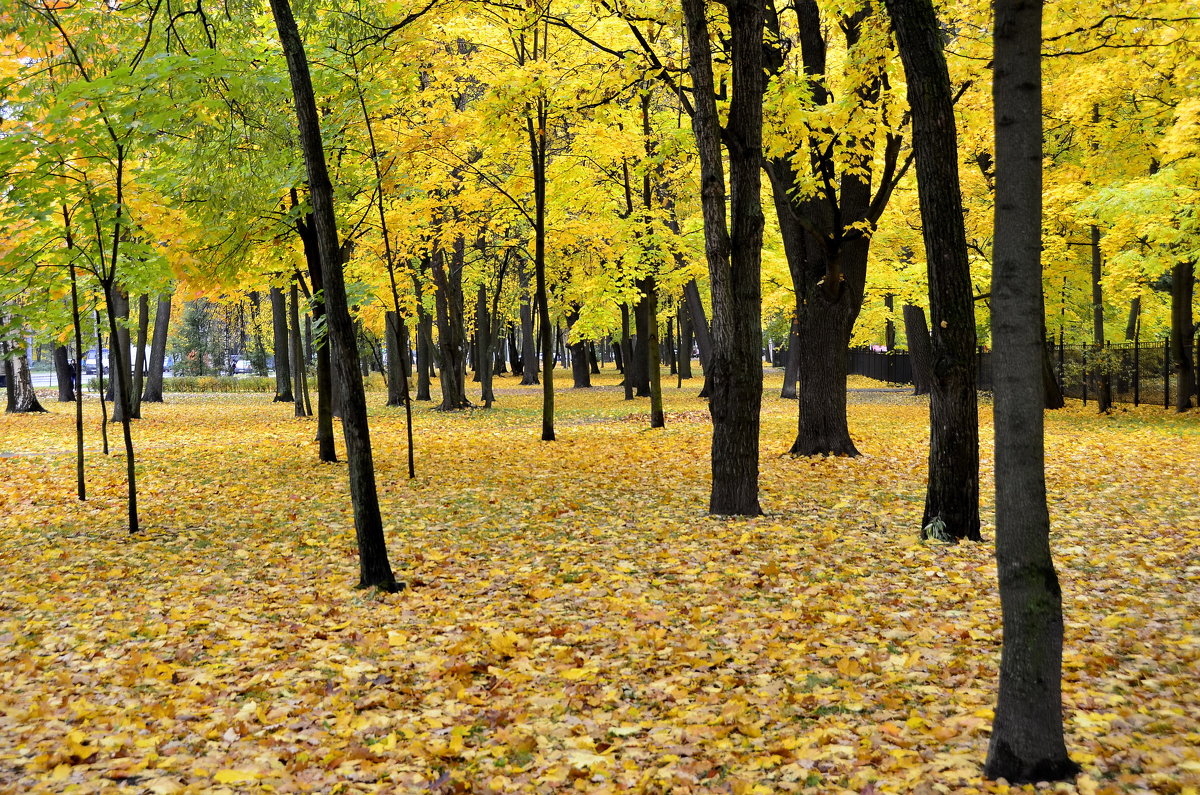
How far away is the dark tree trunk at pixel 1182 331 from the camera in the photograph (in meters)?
18.7

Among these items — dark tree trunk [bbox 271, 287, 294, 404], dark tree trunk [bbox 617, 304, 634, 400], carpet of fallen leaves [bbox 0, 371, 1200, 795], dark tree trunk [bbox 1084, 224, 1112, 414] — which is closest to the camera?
carpet of fallen leaves [bbox 0, 371, 1200, 795]

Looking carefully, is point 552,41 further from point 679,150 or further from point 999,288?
point 999,288

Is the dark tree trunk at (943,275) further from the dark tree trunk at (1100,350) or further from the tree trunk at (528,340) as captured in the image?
the tree trunk at (528,340)

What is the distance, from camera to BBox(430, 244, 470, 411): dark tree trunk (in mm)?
24297

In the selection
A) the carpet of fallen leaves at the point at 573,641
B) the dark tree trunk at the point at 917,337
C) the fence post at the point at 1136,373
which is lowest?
the carpet of fallen leaves at the point at 573,641

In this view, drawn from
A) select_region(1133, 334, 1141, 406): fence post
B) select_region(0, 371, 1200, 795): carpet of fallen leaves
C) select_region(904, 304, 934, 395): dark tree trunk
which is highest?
select_region(904, 304, 934, 395): dark tree trunk

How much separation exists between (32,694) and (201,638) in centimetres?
113

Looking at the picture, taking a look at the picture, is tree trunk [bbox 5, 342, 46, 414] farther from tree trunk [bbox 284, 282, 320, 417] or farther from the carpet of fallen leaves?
the carpet of fallen leaves

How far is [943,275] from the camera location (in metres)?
7.46

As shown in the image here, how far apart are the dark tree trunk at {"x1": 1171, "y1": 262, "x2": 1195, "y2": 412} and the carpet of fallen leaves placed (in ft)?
30.4

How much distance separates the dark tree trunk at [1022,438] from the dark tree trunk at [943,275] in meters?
4.02

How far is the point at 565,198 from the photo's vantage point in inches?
736

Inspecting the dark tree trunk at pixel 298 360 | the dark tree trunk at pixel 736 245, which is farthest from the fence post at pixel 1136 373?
the dark tree trunk at pixel 298 360

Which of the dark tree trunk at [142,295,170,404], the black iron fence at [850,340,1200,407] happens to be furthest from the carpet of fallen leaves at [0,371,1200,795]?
the dark tree trunk at [142,295,170,404]
